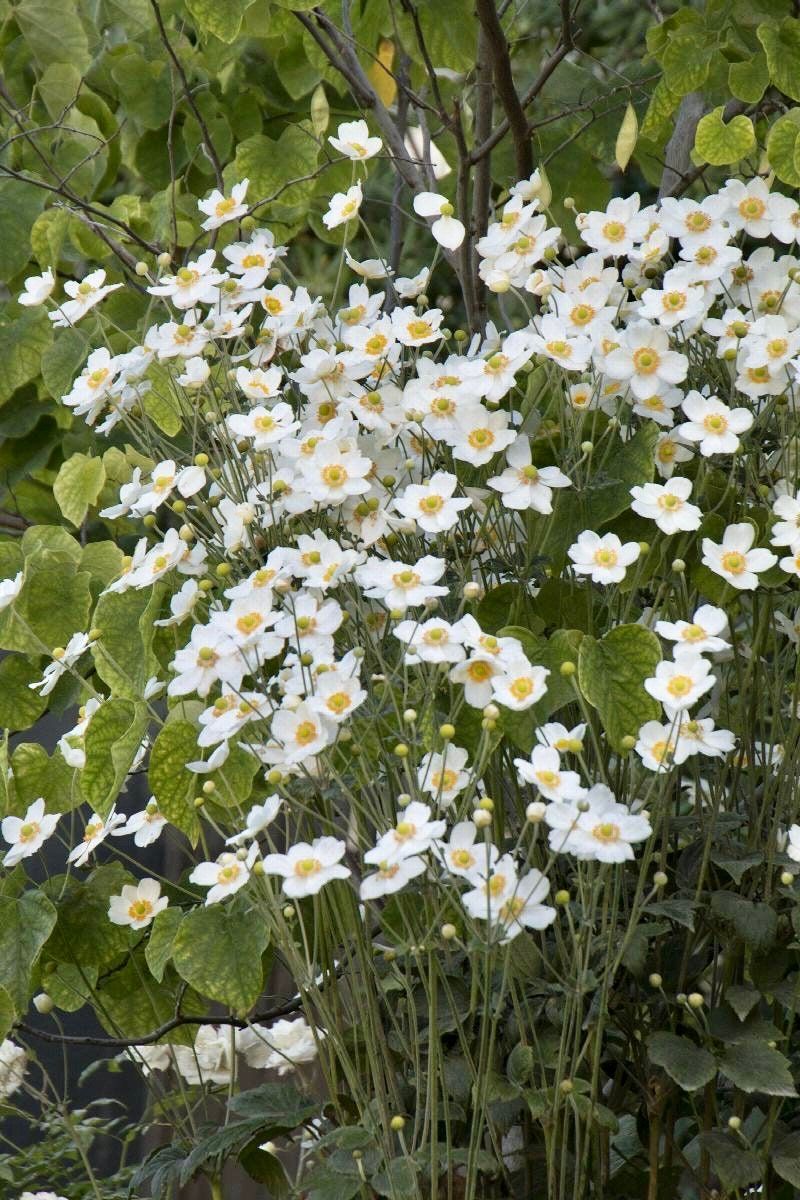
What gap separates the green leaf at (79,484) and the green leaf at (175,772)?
0.42m

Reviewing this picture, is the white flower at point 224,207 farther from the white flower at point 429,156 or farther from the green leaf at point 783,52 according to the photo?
the green leaf at point 783,52

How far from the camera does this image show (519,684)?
0.97m

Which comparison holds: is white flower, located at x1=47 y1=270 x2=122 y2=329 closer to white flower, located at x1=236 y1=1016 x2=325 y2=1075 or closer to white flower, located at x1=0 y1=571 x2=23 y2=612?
white flower, located at x1=0 y1=571 x2=23 y2=612

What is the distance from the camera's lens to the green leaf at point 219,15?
4.64ft

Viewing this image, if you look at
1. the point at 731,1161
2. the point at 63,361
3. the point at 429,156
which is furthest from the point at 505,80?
the point at 731,1161

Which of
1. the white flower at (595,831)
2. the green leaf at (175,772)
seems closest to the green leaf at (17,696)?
the green leaf at (175,772)

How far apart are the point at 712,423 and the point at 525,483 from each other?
0.51 ft

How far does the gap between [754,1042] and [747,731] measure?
0.29 m

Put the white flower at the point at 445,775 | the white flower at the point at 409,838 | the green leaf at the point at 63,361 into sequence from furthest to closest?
the green leaf at the point at 63,361 < the white flower at the point at 445,775 < the white flower at the point at 409,838

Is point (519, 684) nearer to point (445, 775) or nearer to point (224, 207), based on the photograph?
point (445, 775)

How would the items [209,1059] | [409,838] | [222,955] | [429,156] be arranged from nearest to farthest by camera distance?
[409,838] < [222,955] < [429,156] < [209,1059]

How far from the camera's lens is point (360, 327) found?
1.22m

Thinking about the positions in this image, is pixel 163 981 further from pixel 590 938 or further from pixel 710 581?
pixel 710 581

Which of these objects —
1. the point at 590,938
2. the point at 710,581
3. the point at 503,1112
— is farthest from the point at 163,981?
the point at 710,581
